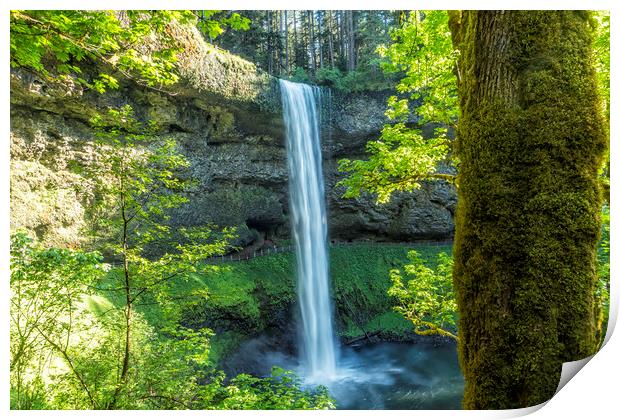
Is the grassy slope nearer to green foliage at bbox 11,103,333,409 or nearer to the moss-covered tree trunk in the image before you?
green foliage at bbox 11,103,333,409

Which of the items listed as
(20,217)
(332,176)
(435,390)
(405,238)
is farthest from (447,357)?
(20,217)

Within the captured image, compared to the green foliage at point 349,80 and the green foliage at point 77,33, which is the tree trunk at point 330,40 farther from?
the green foliage at point 77,33

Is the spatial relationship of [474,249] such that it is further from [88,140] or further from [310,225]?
[310,225]

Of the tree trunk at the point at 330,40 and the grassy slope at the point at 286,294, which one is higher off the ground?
the tree trunk at the point at 330,40

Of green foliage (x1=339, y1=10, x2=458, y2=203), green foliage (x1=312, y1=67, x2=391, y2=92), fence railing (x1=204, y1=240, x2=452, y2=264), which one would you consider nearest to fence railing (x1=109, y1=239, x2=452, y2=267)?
fence railing (x1=204, y1=240, x2=452, y2=264)

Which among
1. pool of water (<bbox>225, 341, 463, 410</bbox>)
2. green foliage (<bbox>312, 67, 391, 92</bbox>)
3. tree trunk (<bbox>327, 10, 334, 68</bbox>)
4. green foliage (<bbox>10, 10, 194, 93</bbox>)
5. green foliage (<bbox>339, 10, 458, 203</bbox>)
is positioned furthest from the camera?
green foliage (<bbox>312, 67, 391, 92</bbox>)

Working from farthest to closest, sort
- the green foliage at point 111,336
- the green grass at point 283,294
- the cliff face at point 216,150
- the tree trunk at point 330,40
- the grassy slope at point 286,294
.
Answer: the tree trunk at point 330,40 → the grassy slope at point 286,294 → the green grass at point 283,294 → the cliff face at point 216,150 → the green foliage at point 111,336

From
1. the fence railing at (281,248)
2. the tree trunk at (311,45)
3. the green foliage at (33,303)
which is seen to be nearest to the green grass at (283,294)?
the fence railing at (281,248)
